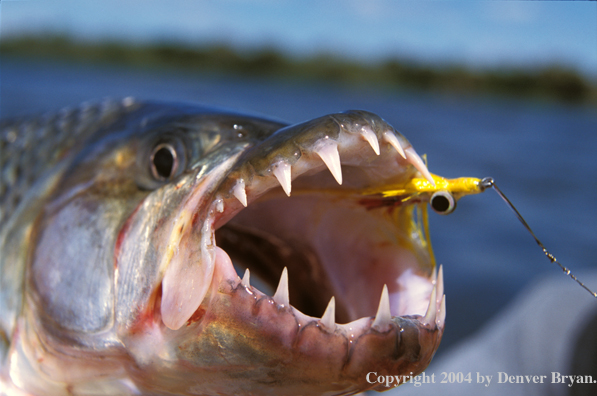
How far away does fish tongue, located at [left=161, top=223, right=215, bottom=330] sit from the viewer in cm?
100

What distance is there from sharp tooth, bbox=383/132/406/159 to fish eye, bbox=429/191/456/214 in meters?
0.17

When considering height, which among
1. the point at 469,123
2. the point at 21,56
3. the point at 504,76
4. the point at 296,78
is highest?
the point at 21,56

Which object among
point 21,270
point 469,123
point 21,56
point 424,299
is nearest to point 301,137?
point 424,299

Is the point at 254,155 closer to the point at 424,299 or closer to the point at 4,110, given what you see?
the point at 424,299

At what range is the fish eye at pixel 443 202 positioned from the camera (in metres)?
1.17

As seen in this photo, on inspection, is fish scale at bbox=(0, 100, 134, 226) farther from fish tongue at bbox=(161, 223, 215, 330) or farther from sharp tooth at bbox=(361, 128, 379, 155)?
sharp tooth at bbox=(361, 128, 379, 155)

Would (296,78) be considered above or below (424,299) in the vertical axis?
above

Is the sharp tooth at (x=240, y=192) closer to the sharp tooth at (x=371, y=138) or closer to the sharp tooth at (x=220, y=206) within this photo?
the sharp tooth at (x=220, y=206)

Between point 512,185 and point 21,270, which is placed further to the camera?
point 512,185

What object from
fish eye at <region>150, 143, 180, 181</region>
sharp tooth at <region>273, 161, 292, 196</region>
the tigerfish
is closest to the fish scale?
the tigerfish

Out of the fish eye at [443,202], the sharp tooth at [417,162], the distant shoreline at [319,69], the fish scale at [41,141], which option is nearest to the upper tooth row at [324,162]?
the sharp tooth at [417,162]

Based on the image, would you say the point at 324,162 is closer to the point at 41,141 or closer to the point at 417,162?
the point at 417,162

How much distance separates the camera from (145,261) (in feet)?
3.69

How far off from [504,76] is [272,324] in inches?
1154
